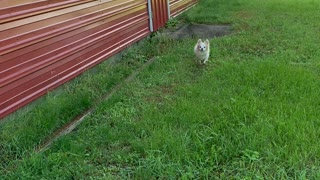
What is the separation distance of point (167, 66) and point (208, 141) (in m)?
2.02

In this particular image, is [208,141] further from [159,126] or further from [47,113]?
[47,113]

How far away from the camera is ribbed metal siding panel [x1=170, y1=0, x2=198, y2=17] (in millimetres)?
7634

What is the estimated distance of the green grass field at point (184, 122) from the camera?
232 centimetres

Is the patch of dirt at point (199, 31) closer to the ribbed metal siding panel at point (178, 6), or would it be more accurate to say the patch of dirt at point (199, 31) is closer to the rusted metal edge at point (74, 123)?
the ribbed metal siding panel at point (178, 6)

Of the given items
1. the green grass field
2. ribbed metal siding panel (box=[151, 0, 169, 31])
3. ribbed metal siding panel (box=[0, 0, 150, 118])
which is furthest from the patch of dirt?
ribbed metal siding panel (box=[0, 0, 150, 118])

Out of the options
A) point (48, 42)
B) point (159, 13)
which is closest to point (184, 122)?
point (48, 42)

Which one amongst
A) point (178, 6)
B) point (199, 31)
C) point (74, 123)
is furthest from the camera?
point (178, 6)

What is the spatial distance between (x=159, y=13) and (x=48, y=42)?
3.52m

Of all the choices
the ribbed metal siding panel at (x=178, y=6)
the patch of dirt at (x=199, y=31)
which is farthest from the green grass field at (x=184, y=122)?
the ribbed metal siding panel at (x=178, y=6)

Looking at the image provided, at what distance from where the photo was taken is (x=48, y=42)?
3.52 meters

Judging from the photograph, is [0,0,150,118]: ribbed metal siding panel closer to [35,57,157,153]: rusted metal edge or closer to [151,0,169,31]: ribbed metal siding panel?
[35,57,157,153]: rusted metal edge

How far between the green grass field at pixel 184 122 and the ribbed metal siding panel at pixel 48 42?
179mm

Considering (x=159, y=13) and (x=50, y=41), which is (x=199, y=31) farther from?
(x=50, y=41)

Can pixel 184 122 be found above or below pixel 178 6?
below
